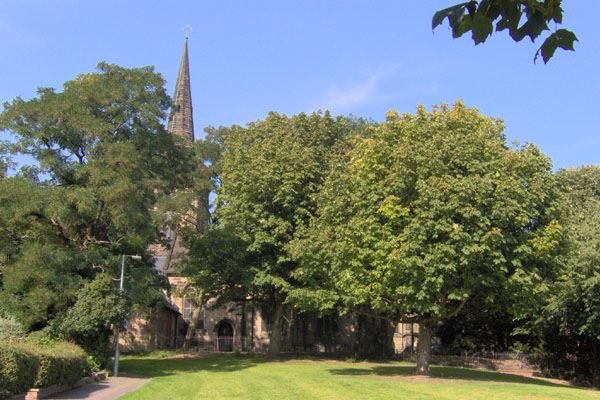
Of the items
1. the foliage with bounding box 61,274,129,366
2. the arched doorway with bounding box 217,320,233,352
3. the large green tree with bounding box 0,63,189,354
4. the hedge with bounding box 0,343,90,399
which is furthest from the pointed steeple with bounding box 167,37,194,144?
the hedge with bounding box 0,343,90,399

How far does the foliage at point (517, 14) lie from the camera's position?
4.35m

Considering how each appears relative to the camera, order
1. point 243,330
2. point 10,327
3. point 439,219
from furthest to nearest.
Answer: point 243,330, point 439,219, point 10,327

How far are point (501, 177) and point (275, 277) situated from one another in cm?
A: 1823

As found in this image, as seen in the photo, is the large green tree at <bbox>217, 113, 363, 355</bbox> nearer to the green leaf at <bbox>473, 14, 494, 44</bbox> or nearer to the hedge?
the hedge

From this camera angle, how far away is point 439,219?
26.6 m

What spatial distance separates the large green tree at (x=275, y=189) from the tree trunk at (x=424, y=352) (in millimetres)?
11239

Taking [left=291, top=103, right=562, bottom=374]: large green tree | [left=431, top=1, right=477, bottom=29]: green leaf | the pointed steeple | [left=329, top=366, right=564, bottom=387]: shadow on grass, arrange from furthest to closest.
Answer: the pointed steeple → [left=329, top=366, right=564, bottom=387]: shadow on grass → [left=291, top=103, right=562, bottom=374]: large green tree → [left=431, top=1, right=477, bottom=29]: green leaf

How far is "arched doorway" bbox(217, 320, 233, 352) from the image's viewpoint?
6085 cm

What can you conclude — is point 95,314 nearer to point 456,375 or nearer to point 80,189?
point 80,189

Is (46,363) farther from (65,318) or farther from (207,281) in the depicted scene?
(207,281)

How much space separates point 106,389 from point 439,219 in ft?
48.5

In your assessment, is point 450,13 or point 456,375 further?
point 456,375

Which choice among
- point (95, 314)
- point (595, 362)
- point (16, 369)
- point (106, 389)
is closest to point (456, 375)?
point (595, 362)

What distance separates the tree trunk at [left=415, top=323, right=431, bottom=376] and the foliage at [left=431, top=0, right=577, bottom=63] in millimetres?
27915
